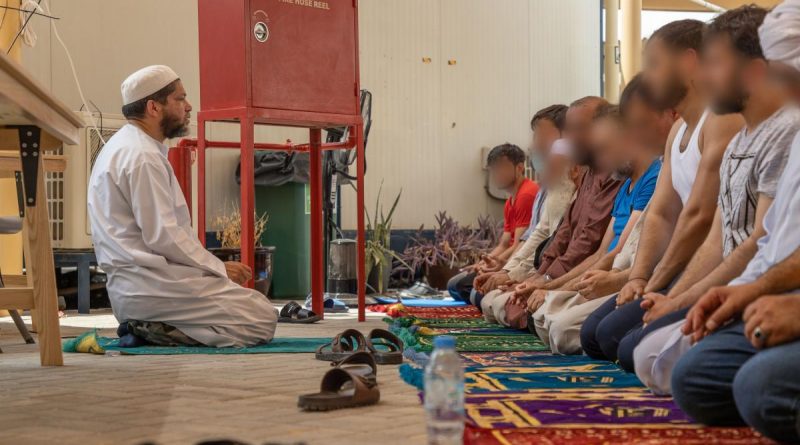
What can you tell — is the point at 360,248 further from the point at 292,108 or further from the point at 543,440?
the point at 543,440

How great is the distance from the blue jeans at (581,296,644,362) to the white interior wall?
561cm

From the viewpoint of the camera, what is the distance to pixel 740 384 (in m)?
2.28

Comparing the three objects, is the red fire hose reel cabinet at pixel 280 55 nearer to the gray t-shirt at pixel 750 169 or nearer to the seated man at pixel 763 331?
the gray t-shirt at pixel 750 169

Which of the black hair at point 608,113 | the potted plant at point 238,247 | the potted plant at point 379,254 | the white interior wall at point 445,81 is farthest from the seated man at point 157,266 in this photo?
the potted plant at point 379,254

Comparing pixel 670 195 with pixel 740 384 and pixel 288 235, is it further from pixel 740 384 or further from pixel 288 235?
pixel 288 235

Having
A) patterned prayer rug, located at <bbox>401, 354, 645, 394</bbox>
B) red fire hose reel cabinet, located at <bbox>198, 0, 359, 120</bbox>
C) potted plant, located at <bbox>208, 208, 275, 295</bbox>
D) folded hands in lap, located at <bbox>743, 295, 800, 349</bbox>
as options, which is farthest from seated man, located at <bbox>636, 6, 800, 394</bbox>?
potted plant, located at <bbox>208, 208, 275, 295</bbox>

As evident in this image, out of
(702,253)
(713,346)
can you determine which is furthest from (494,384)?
(713,346)

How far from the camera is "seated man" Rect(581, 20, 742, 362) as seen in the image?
3455 mm

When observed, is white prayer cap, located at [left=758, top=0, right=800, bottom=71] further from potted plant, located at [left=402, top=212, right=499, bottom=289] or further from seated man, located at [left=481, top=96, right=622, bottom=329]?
potted plant, located at [left=402, top=212, right=499, bottom=289]

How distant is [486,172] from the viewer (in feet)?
36.5

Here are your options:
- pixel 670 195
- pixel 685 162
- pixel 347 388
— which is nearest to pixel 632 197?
pixel 670 195

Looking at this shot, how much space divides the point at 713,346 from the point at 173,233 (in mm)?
3078

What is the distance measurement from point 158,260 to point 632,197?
2.20 meters

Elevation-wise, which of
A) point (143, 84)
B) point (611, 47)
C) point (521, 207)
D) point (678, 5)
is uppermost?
point (678, 5)
